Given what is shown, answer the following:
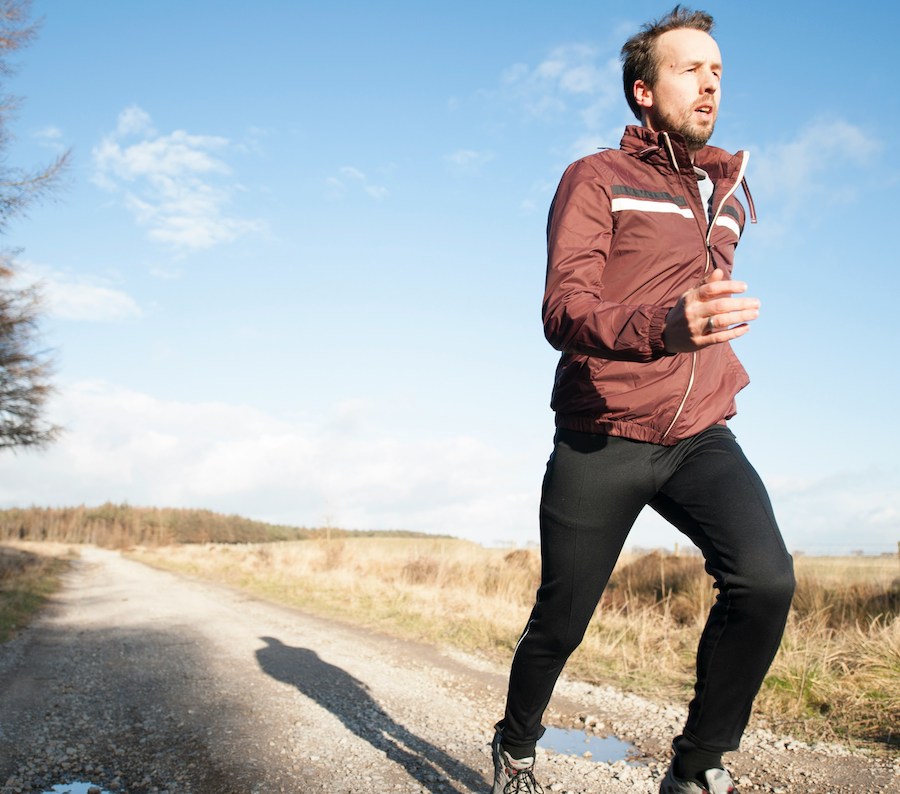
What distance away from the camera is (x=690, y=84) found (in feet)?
8.14

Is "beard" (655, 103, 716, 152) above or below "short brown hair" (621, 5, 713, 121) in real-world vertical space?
below

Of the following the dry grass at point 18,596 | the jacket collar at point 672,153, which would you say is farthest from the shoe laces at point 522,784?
the dry grass at point 18,596

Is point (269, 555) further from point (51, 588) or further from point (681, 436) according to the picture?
point (681, 436)

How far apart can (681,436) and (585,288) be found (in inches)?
23.4

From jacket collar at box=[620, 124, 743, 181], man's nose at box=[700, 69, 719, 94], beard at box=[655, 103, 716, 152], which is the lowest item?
jacket collar at box=[620, 124, 743, 181]

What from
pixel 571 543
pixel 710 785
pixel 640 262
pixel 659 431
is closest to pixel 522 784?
pixel 710 785

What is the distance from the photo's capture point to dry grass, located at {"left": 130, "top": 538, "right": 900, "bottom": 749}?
4.38 metres

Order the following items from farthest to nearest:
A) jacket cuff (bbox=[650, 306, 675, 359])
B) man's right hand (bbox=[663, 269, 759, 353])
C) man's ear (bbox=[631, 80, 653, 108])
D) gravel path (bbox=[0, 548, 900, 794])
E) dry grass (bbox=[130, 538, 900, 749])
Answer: dry grass (bbox=[130, 538, 900, 749]) < gravel path (bbox=[0, 548, 900, 794]) < man's ear (bbox=[631, 80, 653, 108]) < jacket cuff (bbox=[650, 306, 675, 359]) < man's right hand (bbox=[663, 269, 759, 353])

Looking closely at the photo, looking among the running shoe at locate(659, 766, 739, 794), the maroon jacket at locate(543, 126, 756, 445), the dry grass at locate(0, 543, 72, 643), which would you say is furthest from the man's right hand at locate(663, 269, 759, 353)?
the dry grass at locate(0, 543, 72, 643)

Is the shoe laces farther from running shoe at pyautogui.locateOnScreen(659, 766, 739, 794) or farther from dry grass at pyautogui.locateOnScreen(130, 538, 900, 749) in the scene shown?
dry grass at pyautogui.locateOnScreen(130, 538, 900, 749)

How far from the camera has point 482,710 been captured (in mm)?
4621

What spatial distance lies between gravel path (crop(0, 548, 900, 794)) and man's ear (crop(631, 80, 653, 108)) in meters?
2.72

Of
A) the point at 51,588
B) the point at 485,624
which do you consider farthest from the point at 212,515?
the point at 485,624

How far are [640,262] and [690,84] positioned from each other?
2.31ft
